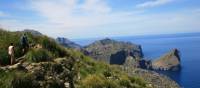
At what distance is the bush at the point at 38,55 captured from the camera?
14.9 meters

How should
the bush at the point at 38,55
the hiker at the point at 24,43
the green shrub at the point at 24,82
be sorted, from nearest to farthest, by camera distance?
the green shrub at the point at 24,82
the bush at the point at 38,55
the hiker at the point at 24,43

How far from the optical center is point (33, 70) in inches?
552

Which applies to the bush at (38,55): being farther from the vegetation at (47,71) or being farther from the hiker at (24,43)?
the hiker at (24,43)

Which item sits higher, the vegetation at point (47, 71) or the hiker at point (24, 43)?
the hiker at point (24, 43)

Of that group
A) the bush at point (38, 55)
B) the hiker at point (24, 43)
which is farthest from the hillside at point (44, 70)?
the hiker at point (24, 43)

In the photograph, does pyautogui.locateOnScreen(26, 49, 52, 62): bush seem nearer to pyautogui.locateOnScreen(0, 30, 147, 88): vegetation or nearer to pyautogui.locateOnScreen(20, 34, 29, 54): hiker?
pyautogui.locateOnScreen(0, 30, 147, 88): vegetation

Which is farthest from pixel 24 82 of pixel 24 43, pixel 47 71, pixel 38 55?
pixel 24 43

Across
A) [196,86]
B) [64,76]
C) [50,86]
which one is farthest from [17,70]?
[196,86]

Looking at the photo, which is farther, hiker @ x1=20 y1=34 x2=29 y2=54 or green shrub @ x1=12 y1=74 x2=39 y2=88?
hiker @ x1=20 y1=34 x2=29 y2=54

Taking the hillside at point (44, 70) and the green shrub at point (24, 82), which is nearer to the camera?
the green shrub at point (24, 82)

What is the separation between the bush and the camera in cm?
1494

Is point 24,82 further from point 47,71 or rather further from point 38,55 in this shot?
point 38,55

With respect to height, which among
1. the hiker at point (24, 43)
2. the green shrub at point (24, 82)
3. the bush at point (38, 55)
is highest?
the hiker at point (24, 43)

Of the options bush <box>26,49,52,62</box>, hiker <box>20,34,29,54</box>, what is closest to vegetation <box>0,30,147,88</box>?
bush <box>26,49,52,62</box>
